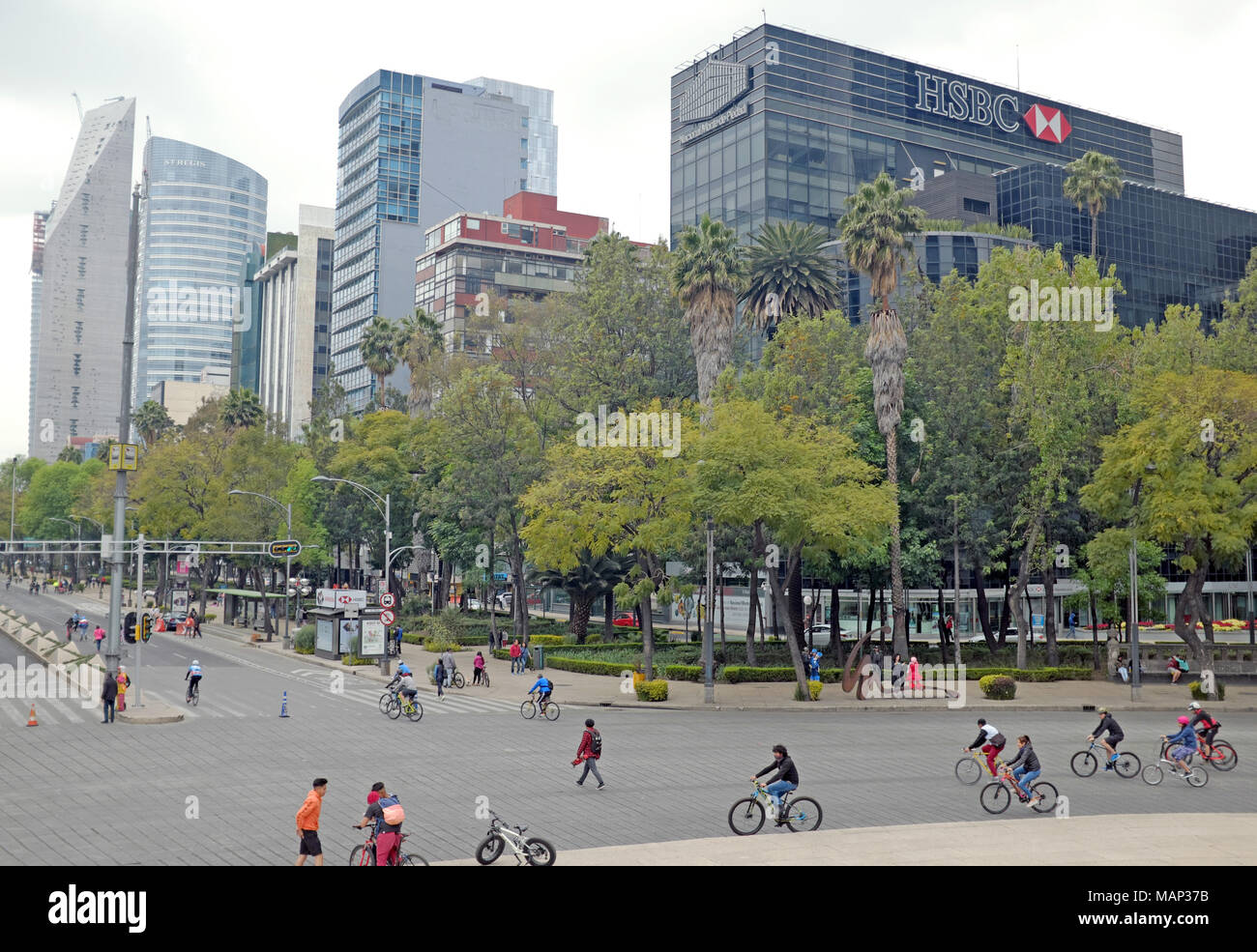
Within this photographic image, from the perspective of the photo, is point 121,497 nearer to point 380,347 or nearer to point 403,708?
point 403,708

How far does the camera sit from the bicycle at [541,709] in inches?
1321

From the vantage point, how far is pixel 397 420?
270ft

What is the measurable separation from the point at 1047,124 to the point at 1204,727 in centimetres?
13453

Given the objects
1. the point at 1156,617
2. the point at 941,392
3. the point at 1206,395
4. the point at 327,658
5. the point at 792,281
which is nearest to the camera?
the point at 1206,395

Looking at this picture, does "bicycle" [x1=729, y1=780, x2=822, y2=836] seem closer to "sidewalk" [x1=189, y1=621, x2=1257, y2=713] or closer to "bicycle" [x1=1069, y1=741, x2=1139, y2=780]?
"bicycle" [x1=1069, y1=741, x2=1139, y2=780]

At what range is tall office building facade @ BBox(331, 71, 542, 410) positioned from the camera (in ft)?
554

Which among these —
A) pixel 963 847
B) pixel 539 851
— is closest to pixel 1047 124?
pixel 963 847

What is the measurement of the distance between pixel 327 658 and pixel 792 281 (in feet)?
111

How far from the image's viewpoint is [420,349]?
83875 millimetres

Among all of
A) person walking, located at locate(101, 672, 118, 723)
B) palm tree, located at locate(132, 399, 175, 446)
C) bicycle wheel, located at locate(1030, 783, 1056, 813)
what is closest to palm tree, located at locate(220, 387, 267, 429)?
palm tree, located at locate(132, 399, 175, 446)

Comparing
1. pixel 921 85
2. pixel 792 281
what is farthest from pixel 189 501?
pixel 921 85

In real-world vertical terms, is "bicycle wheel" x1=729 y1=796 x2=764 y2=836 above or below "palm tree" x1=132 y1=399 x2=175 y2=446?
below

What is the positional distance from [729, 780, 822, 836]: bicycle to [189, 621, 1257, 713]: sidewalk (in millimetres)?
18759

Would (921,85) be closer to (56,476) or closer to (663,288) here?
(663,288)
